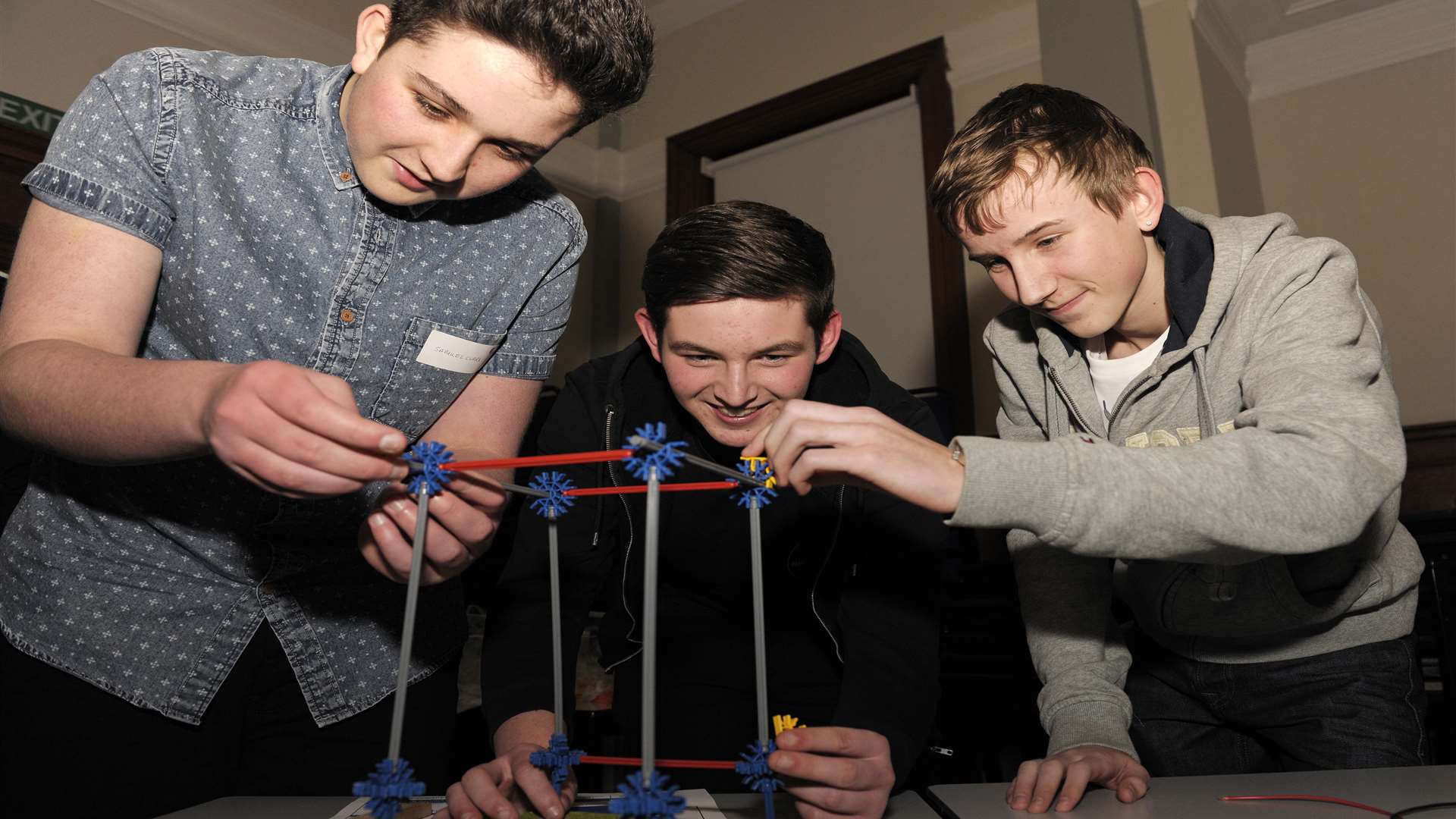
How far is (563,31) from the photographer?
3.39ft

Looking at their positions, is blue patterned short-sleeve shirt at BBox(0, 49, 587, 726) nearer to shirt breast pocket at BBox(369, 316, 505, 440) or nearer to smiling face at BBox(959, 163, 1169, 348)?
shirt breast pocket at BBox(369, 316, 505, 440)

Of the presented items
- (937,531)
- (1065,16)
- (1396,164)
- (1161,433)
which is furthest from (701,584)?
(1396,164)

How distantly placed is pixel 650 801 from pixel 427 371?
0.68m

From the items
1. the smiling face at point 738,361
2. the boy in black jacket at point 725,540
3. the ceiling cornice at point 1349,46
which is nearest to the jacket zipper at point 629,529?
the boy in black jacket at point 725,540

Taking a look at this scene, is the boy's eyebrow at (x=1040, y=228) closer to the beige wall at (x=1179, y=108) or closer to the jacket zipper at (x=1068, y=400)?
the jacket zipper at (x=1068, y=400)

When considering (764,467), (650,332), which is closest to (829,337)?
(650,332)

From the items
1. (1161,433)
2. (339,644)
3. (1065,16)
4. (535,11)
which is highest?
(1065,16)

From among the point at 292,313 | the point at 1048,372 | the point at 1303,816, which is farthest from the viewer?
the point at 1048,372

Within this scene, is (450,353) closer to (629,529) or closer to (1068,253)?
(629,529)

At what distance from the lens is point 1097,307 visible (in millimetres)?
1334

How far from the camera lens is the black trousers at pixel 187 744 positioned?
1.01m

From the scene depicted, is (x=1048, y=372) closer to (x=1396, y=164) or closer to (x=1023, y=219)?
(x=1023, y=219)

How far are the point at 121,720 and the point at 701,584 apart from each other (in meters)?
0.79

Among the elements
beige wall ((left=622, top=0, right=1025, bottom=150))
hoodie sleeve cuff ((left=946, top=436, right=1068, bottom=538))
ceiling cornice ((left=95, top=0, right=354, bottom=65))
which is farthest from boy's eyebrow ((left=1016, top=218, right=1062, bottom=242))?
ceiling cornice ((left=95, top=0, right=354, bottom=65))
